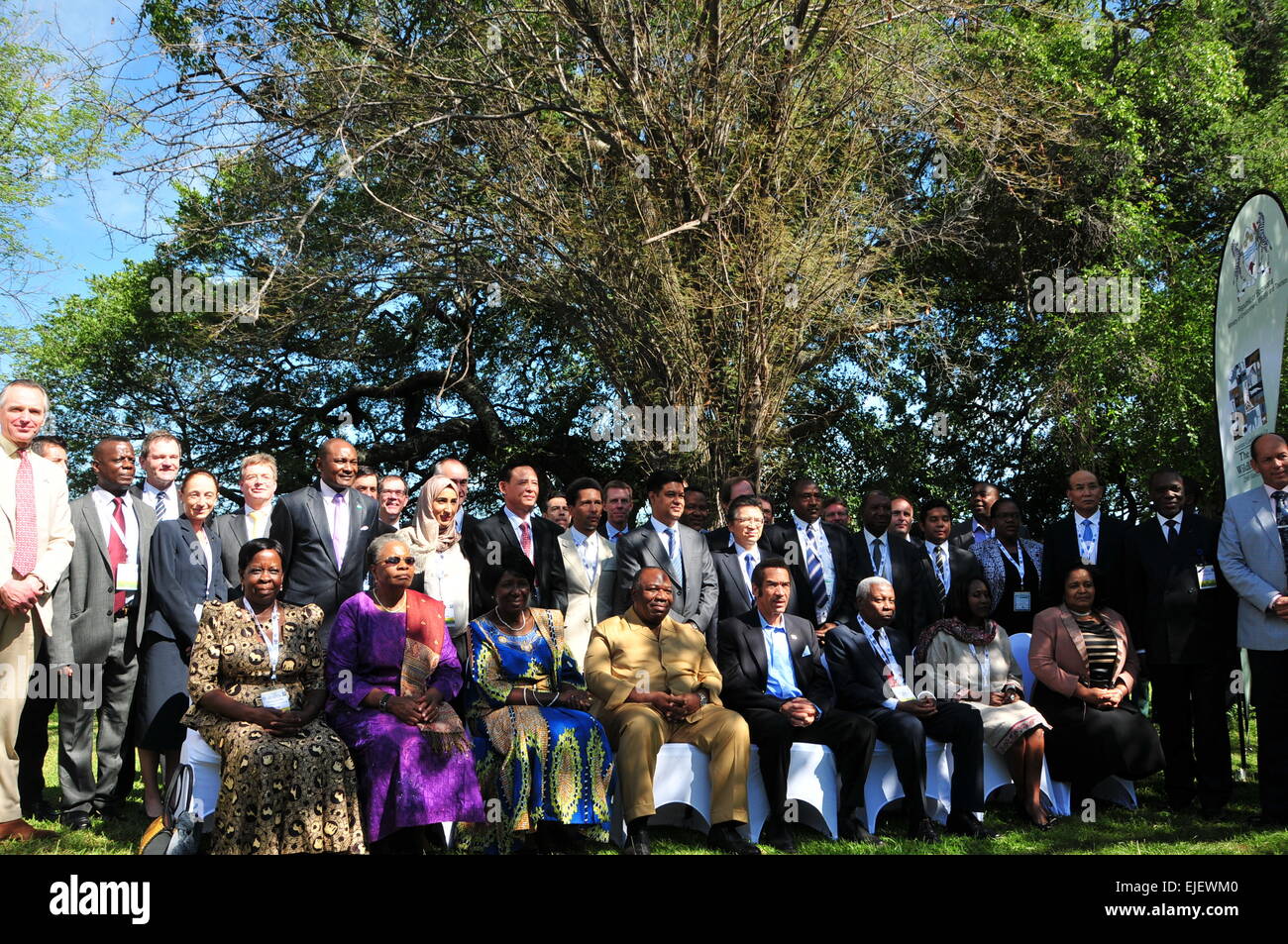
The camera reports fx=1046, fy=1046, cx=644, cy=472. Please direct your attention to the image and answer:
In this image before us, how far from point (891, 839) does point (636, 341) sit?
6052 millimetres

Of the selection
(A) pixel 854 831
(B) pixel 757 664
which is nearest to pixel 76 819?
(B) pixel 757 664

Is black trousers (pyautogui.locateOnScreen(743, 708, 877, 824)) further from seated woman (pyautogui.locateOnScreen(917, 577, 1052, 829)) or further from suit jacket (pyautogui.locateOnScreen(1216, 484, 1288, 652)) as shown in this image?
suit jacket (pyautogui.locateOnScreen(1216, 484, 1288, 652))

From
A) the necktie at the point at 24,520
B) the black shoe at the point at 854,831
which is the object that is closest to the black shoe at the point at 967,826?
the black shoe at the point at 854,831

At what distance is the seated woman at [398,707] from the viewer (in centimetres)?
547

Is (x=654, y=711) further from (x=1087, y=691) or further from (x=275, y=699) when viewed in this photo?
(x=1087, y=691)

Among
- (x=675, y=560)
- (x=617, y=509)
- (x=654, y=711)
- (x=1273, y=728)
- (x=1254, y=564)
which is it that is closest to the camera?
(x=1273, y=728)

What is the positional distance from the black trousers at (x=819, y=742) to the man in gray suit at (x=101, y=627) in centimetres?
404

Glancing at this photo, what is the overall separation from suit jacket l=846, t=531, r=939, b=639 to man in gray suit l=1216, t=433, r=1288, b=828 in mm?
1955

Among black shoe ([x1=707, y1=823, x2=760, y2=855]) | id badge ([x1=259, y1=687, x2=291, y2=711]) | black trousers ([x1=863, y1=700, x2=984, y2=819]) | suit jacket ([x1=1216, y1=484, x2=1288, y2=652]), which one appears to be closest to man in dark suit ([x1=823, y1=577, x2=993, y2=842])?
black trousers ([x1=863, y1=700, x2=984, y2=819])

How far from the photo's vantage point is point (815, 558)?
7.85 meters

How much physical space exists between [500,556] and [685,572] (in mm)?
1300

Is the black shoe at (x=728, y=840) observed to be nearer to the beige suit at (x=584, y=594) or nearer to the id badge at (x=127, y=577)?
the beige suit at (x=584, y=594)
